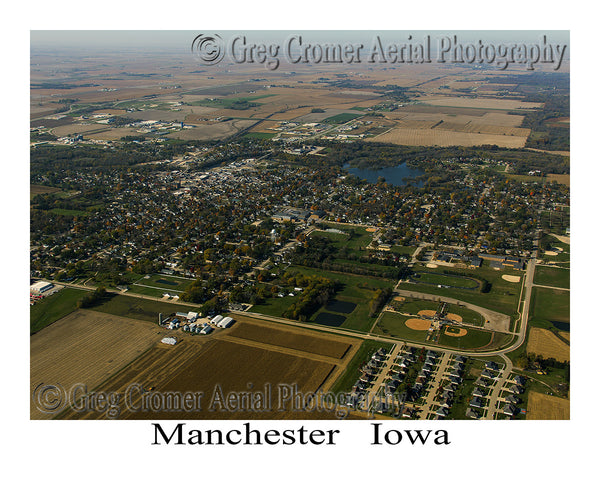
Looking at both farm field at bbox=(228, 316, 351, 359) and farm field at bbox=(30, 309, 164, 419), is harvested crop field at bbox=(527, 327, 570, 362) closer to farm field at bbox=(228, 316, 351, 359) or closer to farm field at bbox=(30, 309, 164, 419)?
farm field at bbox=(228, 316, 351, 359)

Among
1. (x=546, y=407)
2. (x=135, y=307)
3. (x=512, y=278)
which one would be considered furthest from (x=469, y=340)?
(x=135, y=307)

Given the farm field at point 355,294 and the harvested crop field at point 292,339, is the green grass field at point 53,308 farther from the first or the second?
the farm field at point 355,294

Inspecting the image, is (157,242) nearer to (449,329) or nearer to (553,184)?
(449,329)

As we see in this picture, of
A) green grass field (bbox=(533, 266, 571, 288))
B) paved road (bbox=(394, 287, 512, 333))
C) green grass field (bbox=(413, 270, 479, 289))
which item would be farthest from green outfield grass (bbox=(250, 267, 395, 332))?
green grass field (bbox=(533, 266, 571, 288))

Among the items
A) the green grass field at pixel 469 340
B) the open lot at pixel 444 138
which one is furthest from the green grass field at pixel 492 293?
the open lot at pixel 444 138

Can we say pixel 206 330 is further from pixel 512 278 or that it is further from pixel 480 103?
pixel 480 103
